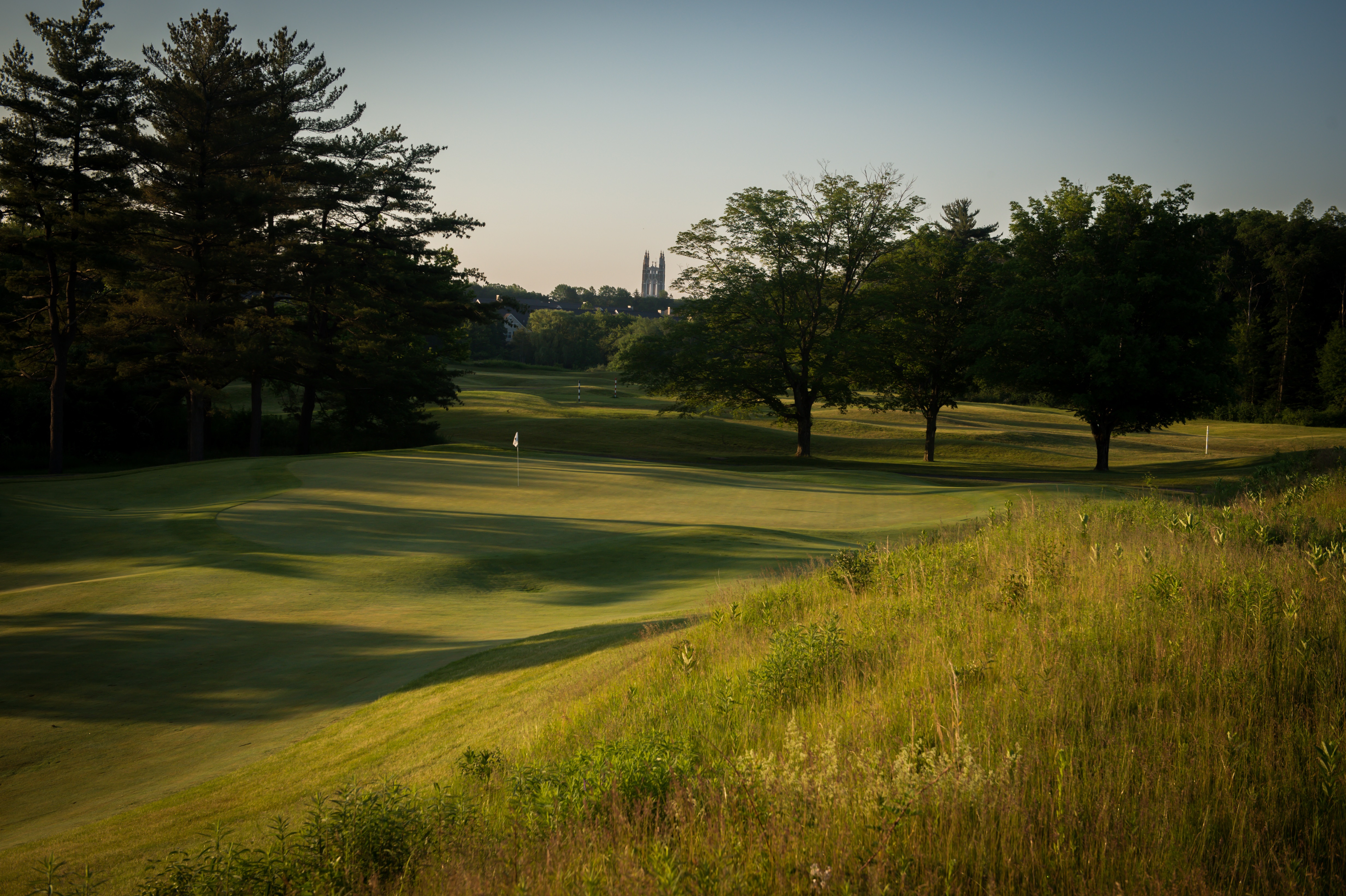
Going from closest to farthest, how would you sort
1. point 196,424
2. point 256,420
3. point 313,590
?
point 313,590 → point 196,424 → point 256,420

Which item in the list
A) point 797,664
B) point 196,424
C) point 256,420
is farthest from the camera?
point 256,420

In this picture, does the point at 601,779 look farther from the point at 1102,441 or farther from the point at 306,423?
the point at 306,423

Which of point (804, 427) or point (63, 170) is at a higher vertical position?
point (63, 170)

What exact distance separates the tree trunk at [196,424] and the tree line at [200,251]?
0.08 m

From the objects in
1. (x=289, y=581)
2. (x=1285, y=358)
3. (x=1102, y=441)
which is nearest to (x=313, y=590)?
(x=289, y=581)

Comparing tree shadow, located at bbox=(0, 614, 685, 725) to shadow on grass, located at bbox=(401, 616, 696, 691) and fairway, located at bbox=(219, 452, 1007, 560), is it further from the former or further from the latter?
fairway, located at bbox=(219, 452, 1007, 560)

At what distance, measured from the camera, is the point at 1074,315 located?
3397cm

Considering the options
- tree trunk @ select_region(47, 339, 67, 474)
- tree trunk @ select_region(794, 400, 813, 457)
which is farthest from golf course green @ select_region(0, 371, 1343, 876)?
tree trunk @ select_region(794, 400, 813, 457)

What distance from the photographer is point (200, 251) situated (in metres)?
35.7

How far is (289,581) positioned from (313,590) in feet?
2.41

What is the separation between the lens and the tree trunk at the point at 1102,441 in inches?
1404

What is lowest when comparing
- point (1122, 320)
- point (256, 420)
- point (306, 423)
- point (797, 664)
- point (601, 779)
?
point (601, 779)

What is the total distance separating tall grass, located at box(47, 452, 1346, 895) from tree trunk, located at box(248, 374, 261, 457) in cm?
3617

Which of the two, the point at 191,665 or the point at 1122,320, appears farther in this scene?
the point at 1122,320
